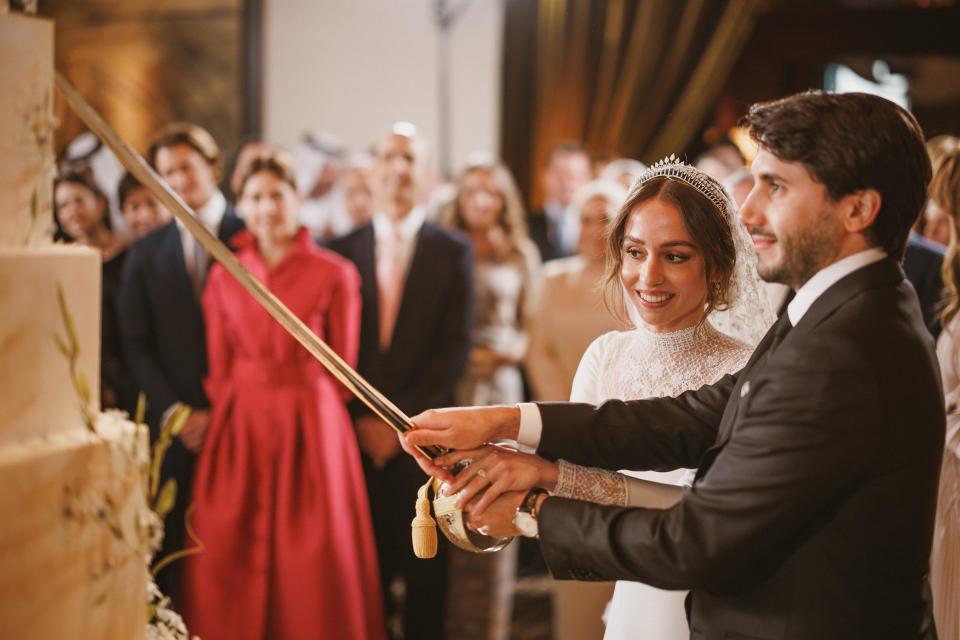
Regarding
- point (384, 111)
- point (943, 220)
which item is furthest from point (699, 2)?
point (943, 220)

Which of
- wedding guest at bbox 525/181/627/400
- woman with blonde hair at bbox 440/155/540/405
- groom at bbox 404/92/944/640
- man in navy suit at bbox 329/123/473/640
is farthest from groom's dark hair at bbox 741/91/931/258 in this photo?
woman with blonde hair at bbox 440/155/540/405

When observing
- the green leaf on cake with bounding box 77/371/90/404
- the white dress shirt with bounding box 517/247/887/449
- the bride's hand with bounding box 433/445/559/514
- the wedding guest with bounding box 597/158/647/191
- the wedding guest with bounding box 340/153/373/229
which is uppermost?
the wedding guest with bounding box 597/158/647/191

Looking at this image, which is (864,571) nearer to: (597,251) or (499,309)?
(597,251)

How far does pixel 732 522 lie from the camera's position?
1496 millimetres

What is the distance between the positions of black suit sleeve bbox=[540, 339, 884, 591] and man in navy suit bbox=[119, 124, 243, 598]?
8.39 feet

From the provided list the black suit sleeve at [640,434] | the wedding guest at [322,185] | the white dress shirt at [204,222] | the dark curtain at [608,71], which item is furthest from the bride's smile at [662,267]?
the dark curtain at [608,71]

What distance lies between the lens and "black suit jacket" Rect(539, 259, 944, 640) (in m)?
1.45

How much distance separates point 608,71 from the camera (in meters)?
7.63

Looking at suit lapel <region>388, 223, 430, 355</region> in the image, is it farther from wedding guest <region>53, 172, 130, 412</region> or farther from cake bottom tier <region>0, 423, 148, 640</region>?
cake bottom tier <region>0, 423, 148, 640</region>

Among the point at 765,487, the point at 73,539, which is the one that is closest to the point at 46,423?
the point at 73,539

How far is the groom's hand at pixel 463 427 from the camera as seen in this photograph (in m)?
1.91

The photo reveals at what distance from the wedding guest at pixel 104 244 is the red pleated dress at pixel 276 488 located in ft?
1.61

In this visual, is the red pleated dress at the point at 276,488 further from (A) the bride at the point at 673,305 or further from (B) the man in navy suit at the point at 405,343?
(A) the bride at the point at 673,305

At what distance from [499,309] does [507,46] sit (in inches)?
143
